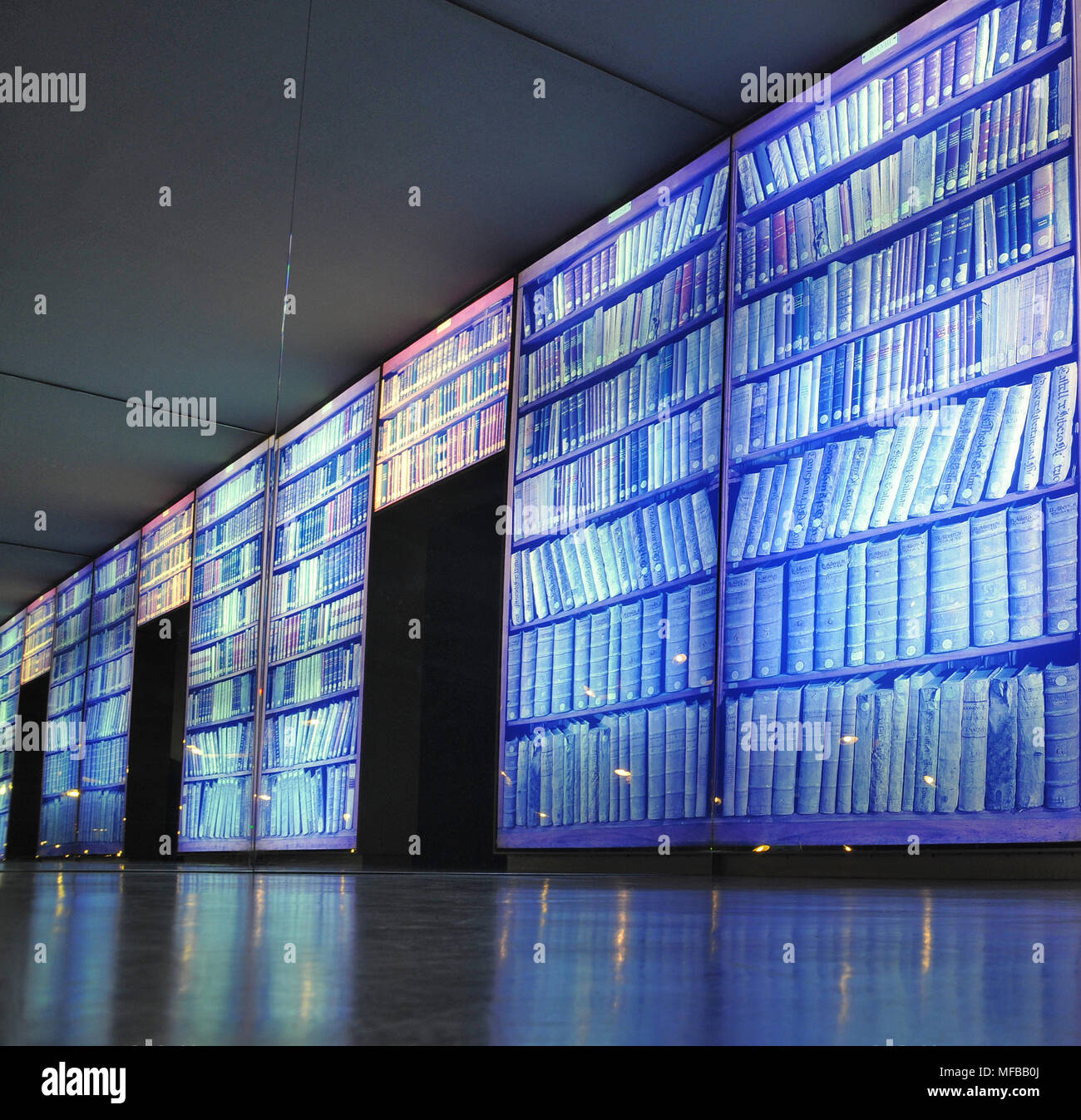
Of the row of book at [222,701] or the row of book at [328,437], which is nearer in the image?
the row of book at [222,701]

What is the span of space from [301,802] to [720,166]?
8.47 feet

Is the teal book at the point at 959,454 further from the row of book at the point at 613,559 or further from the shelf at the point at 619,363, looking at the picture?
the shelf at the point at 619,363

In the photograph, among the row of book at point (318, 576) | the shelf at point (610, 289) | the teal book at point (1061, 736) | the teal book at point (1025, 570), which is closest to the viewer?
the teal book at point (1061, 736)

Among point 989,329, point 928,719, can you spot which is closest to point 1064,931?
point 928,719

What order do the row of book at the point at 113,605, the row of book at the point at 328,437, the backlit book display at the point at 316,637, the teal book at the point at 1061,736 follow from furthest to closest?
the row of book at the point at 328,437
the backlit book display at the point at 316,637
the row of book at the point at 113,605
the teal book at the point at 1061,736

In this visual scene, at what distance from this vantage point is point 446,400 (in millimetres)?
4086

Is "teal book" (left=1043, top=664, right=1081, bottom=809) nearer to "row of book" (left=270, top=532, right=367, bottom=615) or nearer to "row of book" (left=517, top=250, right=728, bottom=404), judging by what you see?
"row of book" (left=517, top=250, right=728, bottom=404)


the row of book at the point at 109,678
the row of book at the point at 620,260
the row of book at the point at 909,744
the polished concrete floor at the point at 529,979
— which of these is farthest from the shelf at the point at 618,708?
the polished concrete floor at the point at 529,979

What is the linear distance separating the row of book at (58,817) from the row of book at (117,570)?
534 millimetres

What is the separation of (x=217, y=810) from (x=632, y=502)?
1.75 m

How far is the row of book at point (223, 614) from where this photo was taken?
3.34m

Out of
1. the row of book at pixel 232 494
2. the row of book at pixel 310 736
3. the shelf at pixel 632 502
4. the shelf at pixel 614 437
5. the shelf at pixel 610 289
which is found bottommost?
the row of book at pixel 310 736

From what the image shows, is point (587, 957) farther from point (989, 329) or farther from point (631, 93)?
point (631, 93)

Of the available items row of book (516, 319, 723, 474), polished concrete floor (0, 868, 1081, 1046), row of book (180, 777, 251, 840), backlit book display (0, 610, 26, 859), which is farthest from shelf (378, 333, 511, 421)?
polished concrete floor (0, 868, 1081, 1046)
